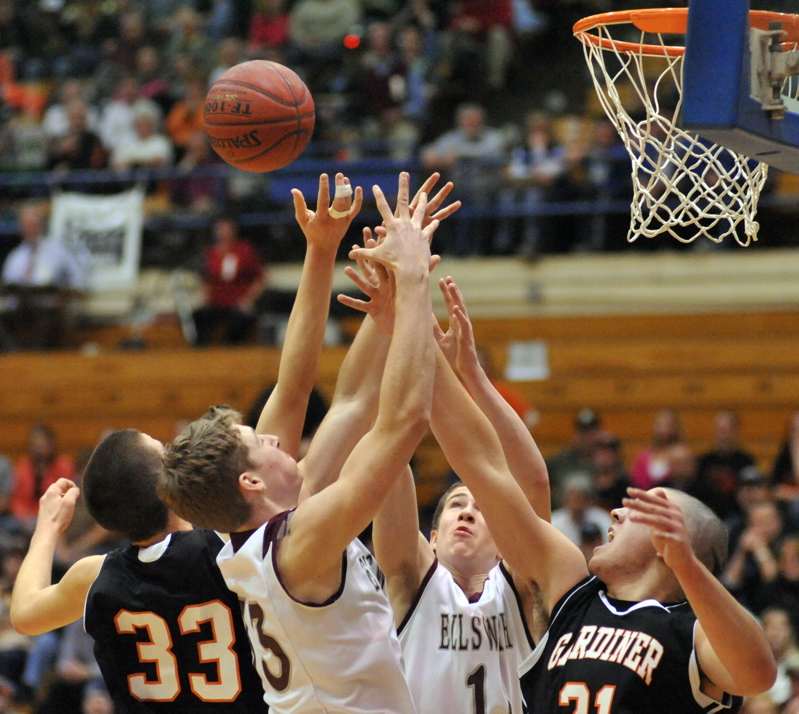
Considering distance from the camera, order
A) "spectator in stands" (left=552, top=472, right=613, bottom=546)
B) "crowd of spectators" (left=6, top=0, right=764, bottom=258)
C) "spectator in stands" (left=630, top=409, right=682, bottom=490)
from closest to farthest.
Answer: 1. "spectator in stands" (left=552, top=472, right=613, bottom=546)
2. "spectator in stands" (left=630, top=409, right=682, bottom=490)
3. "crowd of spectators" (left=6, top=0, right=764, bottom=258)

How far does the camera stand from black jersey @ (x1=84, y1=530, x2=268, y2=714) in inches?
133

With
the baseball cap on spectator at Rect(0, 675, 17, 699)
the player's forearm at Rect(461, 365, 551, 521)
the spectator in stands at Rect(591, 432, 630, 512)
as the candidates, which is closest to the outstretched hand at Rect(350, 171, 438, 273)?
the player's forearm at Rect(461, 365, 551, 521)

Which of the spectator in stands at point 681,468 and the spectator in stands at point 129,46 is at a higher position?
the spectator in stands at point 129,46

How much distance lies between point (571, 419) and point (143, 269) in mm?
4737

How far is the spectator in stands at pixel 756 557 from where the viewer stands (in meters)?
7.16

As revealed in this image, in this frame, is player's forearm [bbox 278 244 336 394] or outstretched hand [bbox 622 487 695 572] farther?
player's forearm [bbox 278 244 336 394]

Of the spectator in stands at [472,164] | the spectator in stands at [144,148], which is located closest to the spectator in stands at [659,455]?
the spectator in stands at [472,164]

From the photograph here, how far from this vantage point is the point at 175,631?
339 cm

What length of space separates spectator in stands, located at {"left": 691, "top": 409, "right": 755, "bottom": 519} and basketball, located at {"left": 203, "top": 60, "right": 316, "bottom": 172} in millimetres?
4436

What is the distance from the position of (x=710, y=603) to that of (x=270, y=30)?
1130cm

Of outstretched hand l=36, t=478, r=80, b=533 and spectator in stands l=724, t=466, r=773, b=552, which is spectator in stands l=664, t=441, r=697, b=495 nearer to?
spectator in stands l=724, t=466, r=773, b=552

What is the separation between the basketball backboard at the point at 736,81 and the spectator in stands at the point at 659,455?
5.34 meters

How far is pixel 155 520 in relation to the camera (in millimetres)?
3531

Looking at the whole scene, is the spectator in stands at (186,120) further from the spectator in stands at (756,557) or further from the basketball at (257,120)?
the basketball at (257,120)
